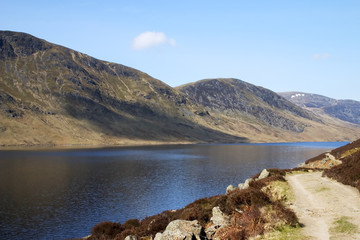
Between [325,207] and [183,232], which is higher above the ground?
[325,207]

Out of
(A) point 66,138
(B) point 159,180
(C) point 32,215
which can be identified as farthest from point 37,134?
(C) point 32,215

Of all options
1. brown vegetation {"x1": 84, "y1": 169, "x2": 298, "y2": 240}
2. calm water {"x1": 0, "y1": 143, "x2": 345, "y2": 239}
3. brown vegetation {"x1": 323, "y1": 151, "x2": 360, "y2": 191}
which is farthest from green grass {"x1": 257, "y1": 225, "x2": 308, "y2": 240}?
calm water {"x1": 0, "y1": 143, "x2": 345, "y2": 239}

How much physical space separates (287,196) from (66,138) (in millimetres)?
187827

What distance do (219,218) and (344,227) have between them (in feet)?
23.2

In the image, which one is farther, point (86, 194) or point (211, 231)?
point (86, 194)

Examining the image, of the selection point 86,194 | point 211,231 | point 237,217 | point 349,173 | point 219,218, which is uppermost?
point 349,173

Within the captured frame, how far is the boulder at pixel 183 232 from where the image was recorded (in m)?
17.0

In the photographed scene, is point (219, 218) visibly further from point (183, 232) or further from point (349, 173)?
point (349, 173)

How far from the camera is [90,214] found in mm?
40250

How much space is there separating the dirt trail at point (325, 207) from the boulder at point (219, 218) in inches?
172

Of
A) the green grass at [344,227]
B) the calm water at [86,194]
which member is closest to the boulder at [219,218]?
the green grass at [344,227]

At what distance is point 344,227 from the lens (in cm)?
1667

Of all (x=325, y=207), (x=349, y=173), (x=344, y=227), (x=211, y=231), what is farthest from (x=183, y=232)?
(x=349, y=173)

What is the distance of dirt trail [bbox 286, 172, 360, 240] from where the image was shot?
16422mm
